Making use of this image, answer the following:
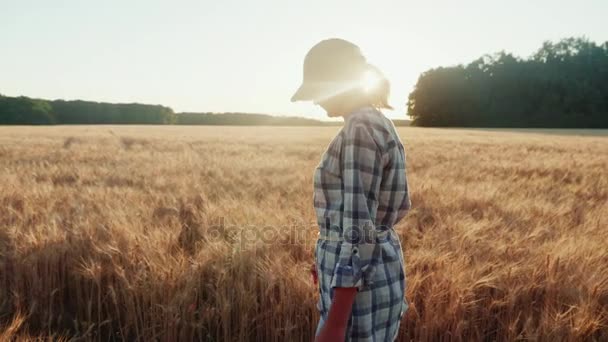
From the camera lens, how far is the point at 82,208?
2.86 metres

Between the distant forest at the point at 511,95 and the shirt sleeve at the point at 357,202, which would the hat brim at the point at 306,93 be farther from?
the distant forest at the point at 511,95

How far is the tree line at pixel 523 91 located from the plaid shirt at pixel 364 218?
5641 cm

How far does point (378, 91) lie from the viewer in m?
1.14

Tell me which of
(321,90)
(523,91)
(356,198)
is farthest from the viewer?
(523,91)

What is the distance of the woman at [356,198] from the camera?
0.97 m

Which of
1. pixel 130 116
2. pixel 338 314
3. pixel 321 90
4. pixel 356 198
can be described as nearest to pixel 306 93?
pixel 321 90

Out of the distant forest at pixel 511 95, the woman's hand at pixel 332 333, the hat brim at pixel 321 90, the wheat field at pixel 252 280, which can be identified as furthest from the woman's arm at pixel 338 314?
the distant forest at pixel 511 95

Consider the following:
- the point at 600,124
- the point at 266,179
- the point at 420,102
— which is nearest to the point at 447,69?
the point at 420,102

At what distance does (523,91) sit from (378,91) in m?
58.1

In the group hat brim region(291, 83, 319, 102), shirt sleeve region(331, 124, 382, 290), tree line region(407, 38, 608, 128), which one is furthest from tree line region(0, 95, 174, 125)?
shirt sleeve region(331, 124, 382, 290)

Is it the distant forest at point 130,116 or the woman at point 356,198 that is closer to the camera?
the woman at point 356,198

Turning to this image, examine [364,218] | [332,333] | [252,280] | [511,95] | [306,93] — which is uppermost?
[511,95]

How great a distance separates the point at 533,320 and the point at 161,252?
5.47 feet

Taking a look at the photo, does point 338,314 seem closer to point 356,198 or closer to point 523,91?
point 356,198
